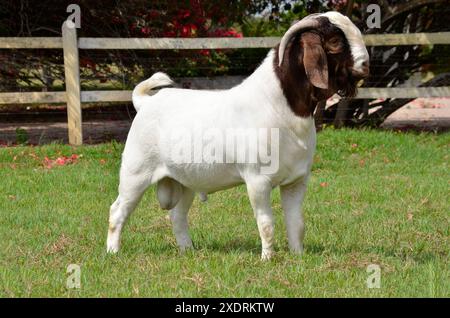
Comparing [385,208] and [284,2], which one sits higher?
[284,2]

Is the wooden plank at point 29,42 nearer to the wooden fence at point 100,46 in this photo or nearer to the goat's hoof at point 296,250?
the wooden fence at point 100,46

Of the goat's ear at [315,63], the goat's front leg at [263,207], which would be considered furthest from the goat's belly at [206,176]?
the goat's ear at [315,63]

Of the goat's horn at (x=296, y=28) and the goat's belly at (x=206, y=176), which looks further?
the goat's belly at (x=206, y=176)

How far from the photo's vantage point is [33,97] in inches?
438

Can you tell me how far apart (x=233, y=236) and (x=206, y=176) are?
1.10m

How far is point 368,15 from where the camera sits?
1209 centimetres

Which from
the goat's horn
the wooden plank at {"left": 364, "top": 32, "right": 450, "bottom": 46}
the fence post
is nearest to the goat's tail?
the goat's horn

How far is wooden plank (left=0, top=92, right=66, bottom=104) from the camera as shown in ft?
36.0

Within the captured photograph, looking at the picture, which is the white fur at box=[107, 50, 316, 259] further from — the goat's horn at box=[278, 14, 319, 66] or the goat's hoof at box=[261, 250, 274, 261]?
the goat's horn at box=[278, 14, 319, 66]

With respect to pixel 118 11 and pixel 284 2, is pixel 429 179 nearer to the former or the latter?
pixel 284 2

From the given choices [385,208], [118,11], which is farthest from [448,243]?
[118,11]

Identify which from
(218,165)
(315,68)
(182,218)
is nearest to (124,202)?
(182,218)

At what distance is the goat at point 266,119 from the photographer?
4.76 metres

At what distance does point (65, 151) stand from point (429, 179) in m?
4.83
